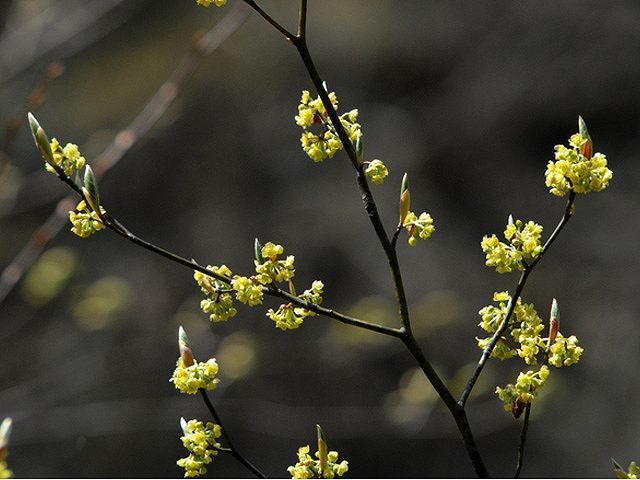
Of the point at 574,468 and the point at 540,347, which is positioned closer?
the point at 540,347

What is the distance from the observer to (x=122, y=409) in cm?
422

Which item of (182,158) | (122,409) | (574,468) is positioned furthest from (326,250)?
(574,468)

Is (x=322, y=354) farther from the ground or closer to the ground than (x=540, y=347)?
farther from the ground

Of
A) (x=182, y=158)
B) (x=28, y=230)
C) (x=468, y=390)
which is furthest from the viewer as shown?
(x=182, y=158)

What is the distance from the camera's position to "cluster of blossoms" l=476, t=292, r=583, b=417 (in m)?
0.97

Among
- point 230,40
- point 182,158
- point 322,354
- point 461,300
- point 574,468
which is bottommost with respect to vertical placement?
point 574,468

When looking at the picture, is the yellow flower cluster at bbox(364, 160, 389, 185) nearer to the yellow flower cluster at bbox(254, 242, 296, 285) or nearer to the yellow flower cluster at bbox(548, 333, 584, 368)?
the yellow flower cluster at bbox(254, 242, 296, 285)

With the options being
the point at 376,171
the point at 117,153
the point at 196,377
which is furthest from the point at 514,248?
the point at 117,153

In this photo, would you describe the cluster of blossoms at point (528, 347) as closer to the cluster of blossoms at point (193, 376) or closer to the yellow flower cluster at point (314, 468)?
the yellow flower cluster at point (314, 468)

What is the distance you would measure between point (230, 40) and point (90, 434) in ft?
8.60

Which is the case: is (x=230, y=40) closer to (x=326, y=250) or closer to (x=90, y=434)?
(x=326, y=250)

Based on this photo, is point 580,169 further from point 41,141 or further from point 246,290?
point 41,141

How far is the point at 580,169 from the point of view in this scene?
37.0 inches

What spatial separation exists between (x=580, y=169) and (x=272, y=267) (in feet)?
1.29
